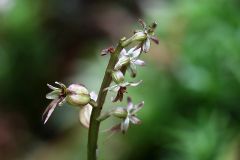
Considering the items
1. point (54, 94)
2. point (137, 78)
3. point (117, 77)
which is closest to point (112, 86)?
point (117, 77)

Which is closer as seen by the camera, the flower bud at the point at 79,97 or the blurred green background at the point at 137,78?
the flower bud at the point at 79,97

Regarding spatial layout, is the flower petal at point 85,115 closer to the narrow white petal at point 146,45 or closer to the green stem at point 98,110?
the green stem at point 98,110

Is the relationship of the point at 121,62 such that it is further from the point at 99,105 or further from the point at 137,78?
the point at 137,78

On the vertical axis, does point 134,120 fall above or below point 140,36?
below

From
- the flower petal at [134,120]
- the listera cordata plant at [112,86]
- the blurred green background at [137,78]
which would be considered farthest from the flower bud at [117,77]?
the blurred green background at [137,78]

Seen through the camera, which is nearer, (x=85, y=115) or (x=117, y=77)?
(x=117, y=77)

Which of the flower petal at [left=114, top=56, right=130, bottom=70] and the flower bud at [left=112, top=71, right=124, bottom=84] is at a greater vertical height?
the flower petal at [left=114, top=56, right=130, bottom=70]

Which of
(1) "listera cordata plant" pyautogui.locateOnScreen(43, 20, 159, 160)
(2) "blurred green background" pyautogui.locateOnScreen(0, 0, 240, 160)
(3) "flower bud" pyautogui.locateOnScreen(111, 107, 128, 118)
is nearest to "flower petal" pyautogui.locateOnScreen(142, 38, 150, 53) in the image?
(1) "listera cordata plant" pyautogui.locateOnScreen(43, 20, 159, 160)

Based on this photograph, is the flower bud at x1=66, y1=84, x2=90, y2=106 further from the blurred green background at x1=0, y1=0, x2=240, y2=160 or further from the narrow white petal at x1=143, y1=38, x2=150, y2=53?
the blurred green background at x1=0, y1=0, x2=240, y2=160
